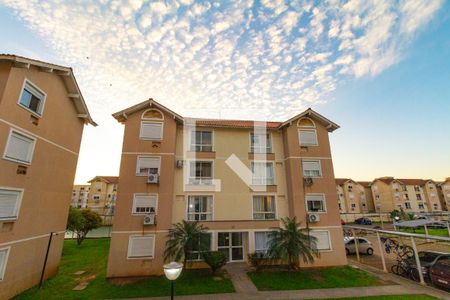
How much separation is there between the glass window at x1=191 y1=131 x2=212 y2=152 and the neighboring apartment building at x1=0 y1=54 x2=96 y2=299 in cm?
889

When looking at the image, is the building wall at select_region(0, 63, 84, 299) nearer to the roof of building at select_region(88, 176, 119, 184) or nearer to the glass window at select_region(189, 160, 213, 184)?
the glass window at select_region(189, 160, 213, 184)

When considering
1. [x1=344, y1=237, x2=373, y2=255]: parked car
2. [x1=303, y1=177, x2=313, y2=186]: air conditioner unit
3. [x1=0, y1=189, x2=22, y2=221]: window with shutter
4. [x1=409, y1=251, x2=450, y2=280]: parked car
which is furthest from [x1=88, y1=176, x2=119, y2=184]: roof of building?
[x1=409, y1=251, x2=450, y2=280]: parked car

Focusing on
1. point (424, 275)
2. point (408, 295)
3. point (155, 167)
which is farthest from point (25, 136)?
point (424, 275)

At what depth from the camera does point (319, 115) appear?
1827 centimetres

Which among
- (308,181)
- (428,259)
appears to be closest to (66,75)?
(308,181)

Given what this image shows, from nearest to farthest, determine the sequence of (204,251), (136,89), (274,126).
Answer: (204,251) < (136,89) < (274,126)

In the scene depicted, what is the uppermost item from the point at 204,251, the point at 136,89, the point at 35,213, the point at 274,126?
the point at 136,89

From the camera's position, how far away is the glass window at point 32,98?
1083cm

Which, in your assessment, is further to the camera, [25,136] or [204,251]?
[204,251]

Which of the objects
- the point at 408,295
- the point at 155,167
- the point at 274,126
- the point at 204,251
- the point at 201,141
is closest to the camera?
the point at 408,295

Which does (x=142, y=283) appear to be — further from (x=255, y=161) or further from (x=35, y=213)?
(x=255, y=161)

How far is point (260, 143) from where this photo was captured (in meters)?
18.5

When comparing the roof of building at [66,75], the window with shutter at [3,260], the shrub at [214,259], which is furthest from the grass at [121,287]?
the roof of building at [66,75]

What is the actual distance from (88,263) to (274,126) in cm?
1951
